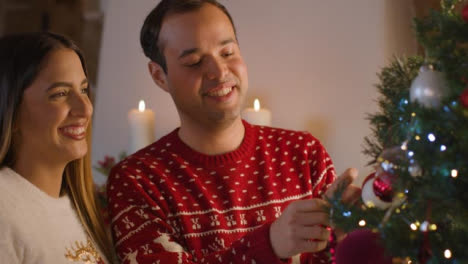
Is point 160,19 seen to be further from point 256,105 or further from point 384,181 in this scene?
point 384,181

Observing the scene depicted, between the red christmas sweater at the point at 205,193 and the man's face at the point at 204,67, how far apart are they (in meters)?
0.11

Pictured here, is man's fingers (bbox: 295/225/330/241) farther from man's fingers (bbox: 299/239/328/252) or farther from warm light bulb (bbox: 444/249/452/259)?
warm light bulb (bbox: 444/249/452/259)

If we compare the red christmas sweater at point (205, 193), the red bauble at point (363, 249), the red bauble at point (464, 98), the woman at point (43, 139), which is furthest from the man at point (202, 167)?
the red bauble at point (464, 98)

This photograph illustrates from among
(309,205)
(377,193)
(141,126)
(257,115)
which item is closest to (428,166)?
(377,193)

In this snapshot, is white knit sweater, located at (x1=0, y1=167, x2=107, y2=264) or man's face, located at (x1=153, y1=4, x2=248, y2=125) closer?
white knit sweater, located at (x1=0, y1=167, x2=107, y2=264)

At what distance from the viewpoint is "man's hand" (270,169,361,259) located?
0.89 metres

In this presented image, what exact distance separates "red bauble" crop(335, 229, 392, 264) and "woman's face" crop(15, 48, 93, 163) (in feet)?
1.99

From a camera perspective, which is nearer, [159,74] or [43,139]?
[43,139]

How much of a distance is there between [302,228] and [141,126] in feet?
3.55

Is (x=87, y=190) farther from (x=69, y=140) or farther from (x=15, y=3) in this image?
(x=15, y=3)

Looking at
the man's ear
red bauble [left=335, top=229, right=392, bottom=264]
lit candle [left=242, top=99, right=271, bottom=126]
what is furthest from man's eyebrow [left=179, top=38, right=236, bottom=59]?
red bauble [left=335, top=229, right=392, bottom=264]

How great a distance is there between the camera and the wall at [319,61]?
1.74 metres

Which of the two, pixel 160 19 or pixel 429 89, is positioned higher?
pixel 160 19

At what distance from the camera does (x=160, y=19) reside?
134cm
